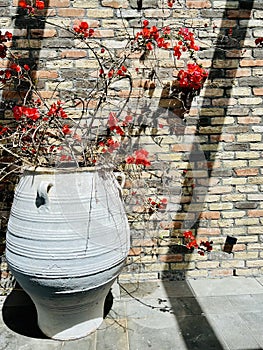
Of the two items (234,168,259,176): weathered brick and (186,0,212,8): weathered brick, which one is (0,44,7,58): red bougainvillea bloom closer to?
(186,0,212,8): weathered brick

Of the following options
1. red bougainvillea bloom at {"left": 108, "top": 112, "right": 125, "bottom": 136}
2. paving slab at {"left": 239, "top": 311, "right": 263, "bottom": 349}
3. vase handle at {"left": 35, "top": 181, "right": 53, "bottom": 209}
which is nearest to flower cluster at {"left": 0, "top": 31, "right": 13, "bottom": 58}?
red bougainvillea bloom at {"left": 108, "top": 112, "right": 125, "bottom": 136}

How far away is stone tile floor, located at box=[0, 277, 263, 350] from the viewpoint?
1779 millimetres

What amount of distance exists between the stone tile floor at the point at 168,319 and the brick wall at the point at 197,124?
160 mm

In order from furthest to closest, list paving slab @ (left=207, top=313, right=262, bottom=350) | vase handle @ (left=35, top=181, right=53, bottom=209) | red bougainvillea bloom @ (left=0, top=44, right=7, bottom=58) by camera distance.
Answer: red bougainvillea bloom @ (left=0, top=44, right=7, bottom=58)
paving slab @ (left=207, top=313, right=262, bottom=350)
vase handle @ (left=35, top=181, right=53, bottom=209)

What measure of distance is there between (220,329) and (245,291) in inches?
21.1

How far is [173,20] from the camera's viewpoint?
2326 millimetres

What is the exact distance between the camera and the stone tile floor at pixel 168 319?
178 cm

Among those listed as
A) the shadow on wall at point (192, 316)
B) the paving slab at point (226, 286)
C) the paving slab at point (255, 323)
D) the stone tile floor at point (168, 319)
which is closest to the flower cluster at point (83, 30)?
the shadow on wall at point (192, 316)

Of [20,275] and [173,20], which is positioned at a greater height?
[173,20]

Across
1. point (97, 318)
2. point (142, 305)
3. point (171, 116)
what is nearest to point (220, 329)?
point (142, 305)

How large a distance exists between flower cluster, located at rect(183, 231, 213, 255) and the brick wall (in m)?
0.07

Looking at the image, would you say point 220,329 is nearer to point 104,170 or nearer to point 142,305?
point 142,305

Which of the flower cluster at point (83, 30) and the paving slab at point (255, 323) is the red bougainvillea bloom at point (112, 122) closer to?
the flower cluster at point (83, 30)

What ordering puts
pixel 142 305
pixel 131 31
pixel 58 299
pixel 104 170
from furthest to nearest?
pixel 131 31
pixel 142 305
pixel 104 170
pixel 58 299
